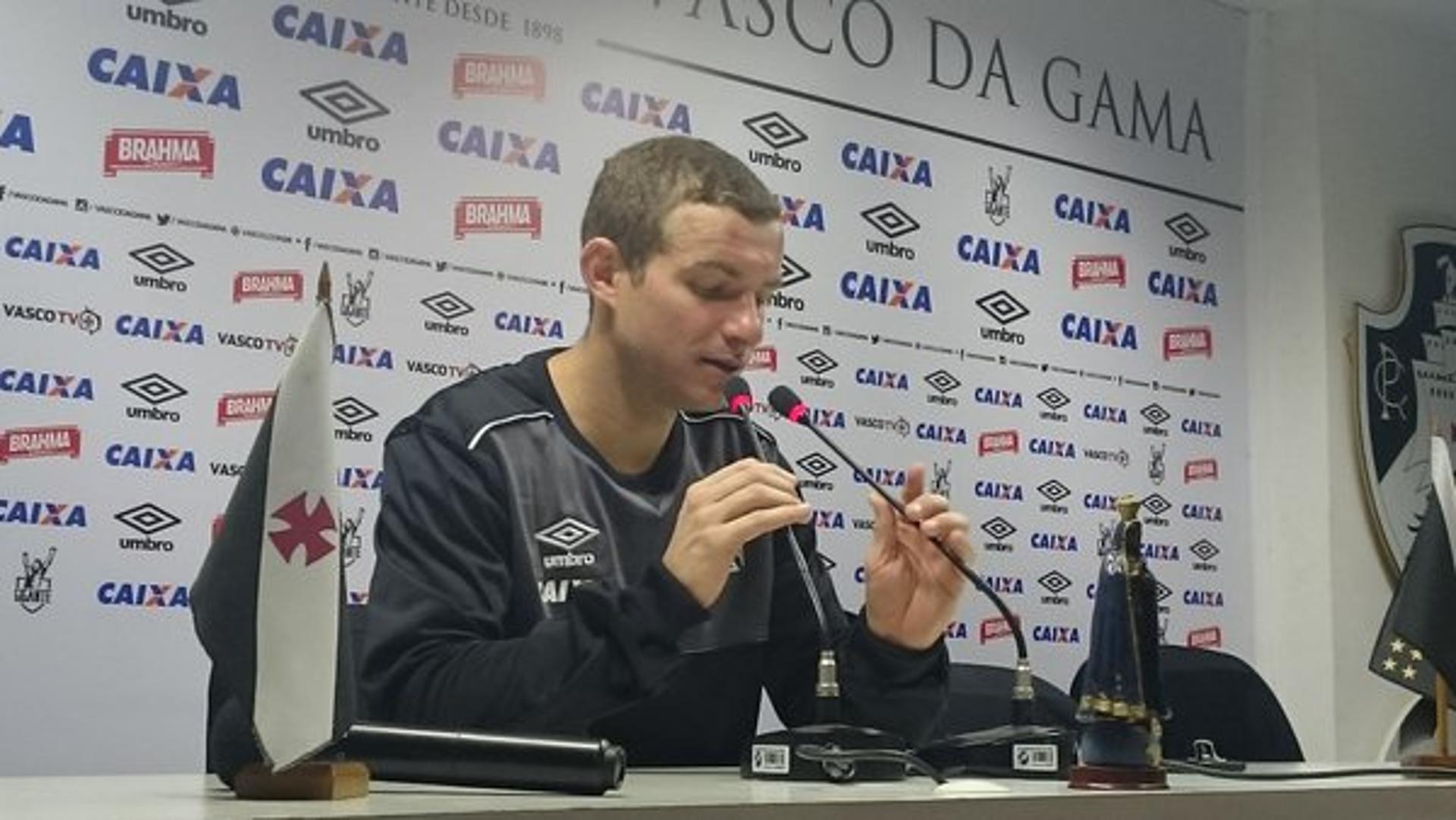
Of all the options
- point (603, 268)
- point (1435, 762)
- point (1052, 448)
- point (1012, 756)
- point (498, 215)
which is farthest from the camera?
point (1052, 448)

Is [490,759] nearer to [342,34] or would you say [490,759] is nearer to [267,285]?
[267,285]

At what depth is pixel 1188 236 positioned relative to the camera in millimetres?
4043

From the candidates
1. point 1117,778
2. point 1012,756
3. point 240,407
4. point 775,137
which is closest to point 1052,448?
point 775,137

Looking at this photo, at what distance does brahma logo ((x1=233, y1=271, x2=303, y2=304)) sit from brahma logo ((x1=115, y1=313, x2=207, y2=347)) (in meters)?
0.09

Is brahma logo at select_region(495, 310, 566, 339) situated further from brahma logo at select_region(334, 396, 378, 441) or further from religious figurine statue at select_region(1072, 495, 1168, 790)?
religious figurine statue at select_region(1072, 495, 1168, 790)

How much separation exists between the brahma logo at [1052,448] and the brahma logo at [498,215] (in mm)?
1334

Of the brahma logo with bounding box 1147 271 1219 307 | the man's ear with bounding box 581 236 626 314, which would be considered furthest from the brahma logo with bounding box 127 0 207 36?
the brahma logo with bounding box 1147 271 1219 307

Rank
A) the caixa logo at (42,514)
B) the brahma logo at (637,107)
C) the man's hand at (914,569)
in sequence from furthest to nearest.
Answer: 1. the brahma logo at (637,107)
2. the caixa logo at (42,514)
3. the man's hand at (914,569)

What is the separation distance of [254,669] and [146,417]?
1.79 metres

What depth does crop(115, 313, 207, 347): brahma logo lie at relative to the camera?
2.56m

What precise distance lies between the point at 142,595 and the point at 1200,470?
2.57 metres

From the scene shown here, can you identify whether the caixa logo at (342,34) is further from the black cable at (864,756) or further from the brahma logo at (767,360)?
the black cable at (864,756)

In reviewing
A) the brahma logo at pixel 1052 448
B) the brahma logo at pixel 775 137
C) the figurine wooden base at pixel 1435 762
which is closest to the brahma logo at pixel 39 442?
the brahma logo at pixel 775 137

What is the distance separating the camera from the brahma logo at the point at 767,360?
3281 mm
